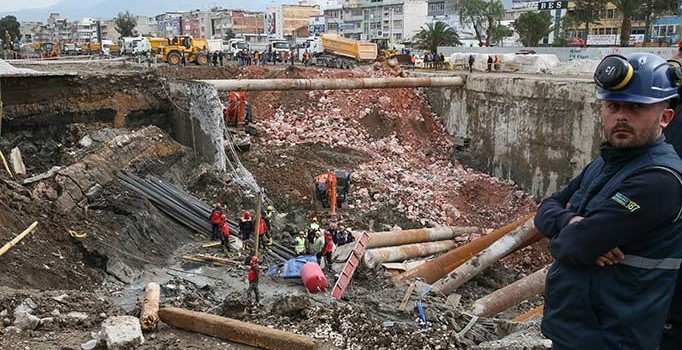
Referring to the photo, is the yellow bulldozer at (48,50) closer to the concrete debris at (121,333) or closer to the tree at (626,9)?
the tree at (626,9)

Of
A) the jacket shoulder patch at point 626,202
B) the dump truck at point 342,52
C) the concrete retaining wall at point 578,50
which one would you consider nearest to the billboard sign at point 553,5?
the concrete retaining wall at point 578,50

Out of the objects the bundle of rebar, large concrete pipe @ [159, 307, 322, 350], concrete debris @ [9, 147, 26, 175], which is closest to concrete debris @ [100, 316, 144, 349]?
large concrete pipe @ [159, 307, 322, 350]

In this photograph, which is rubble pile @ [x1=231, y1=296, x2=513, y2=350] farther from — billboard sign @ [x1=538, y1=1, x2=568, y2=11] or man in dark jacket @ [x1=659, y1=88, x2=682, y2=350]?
billboard sign @ [x1=538, y1=1, x2=568, y2=11]

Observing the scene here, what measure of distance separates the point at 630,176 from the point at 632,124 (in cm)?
19

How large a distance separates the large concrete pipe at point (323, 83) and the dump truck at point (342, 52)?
845cm

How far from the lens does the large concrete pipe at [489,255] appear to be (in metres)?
9.77

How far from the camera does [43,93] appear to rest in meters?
13.0

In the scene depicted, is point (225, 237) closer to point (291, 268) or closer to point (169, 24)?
point (291, 268)

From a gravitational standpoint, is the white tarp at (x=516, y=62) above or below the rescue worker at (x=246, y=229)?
above

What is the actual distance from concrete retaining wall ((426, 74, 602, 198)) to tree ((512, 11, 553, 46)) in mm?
19387

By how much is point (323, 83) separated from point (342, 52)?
38.1ft

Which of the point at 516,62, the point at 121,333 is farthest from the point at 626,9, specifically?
the point at 121,333

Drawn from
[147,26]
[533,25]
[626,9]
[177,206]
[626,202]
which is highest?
[147,26]

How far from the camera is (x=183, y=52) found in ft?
89.8
